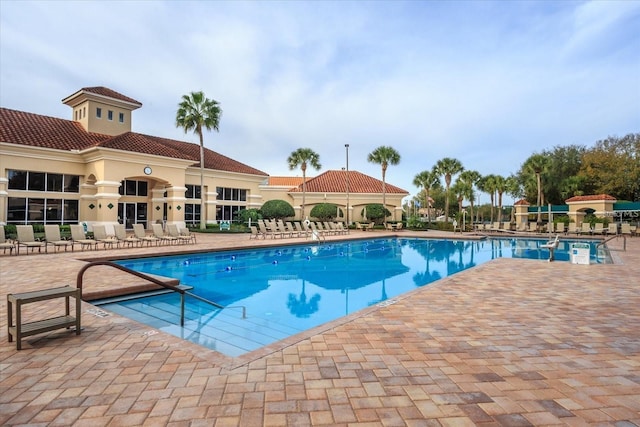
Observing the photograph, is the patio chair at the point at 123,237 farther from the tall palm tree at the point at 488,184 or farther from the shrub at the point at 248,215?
the tall palm tree at the point at 488,184

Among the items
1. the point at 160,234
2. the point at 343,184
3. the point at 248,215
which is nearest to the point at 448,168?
the point at 343,184

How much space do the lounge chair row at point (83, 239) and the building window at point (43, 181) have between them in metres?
5.33

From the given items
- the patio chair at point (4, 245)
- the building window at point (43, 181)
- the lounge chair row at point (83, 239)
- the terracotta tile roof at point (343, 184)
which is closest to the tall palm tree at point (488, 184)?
the terracotta tile roof at point (343, 184)

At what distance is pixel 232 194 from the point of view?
2973 cm

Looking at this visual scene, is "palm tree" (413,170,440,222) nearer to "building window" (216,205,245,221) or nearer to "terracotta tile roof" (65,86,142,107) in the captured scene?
"building window" (216,205,245,221)

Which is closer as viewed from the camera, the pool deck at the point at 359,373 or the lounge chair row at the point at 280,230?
the pool deck at the point at 359,373

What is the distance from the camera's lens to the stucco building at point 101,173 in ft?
63.7

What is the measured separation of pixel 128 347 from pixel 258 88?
16.8 m

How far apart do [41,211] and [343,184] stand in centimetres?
2456

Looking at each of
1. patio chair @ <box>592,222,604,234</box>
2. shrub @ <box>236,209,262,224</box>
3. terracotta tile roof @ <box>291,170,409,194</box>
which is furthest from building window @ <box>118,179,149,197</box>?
patio chair @ <box>592,222,604,234</box>

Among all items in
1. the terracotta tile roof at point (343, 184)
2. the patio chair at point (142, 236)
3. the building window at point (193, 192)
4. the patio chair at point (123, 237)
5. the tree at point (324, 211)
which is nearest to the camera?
the patio chair at point (123, 237)

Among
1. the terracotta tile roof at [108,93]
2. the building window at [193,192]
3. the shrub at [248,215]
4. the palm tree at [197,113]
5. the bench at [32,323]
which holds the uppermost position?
the terracotta tile roof at [108,93]

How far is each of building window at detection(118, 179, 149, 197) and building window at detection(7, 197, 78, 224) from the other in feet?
9.91

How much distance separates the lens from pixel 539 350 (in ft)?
13.3
